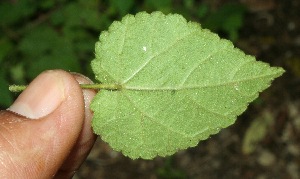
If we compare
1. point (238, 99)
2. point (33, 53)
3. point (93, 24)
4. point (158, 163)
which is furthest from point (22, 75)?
point (238, 99)

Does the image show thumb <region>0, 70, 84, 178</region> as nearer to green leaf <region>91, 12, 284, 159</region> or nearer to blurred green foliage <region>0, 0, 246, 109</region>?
green leaf <region>91, 12, 284, 159</region>

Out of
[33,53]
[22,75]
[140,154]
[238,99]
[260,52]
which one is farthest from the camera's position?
[260,52]

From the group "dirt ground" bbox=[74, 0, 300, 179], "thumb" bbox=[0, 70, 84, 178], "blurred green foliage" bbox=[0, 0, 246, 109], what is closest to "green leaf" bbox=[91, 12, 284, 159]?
"thumb" bbox=[0, 70, 84, 178]

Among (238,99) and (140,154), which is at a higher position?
(238,99)

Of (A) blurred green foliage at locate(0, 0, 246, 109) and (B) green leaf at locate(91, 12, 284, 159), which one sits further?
(A) blurred green foliage at locate(0, 0, 246, 109)

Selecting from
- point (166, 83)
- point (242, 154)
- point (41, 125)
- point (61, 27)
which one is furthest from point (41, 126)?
point (242, 154)

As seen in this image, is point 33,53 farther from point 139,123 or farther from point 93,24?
point 139,123

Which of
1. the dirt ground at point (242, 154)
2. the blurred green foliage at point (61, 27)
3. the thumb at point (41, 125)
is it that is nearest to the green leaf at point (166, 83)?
the thumb at point (41, 125)
